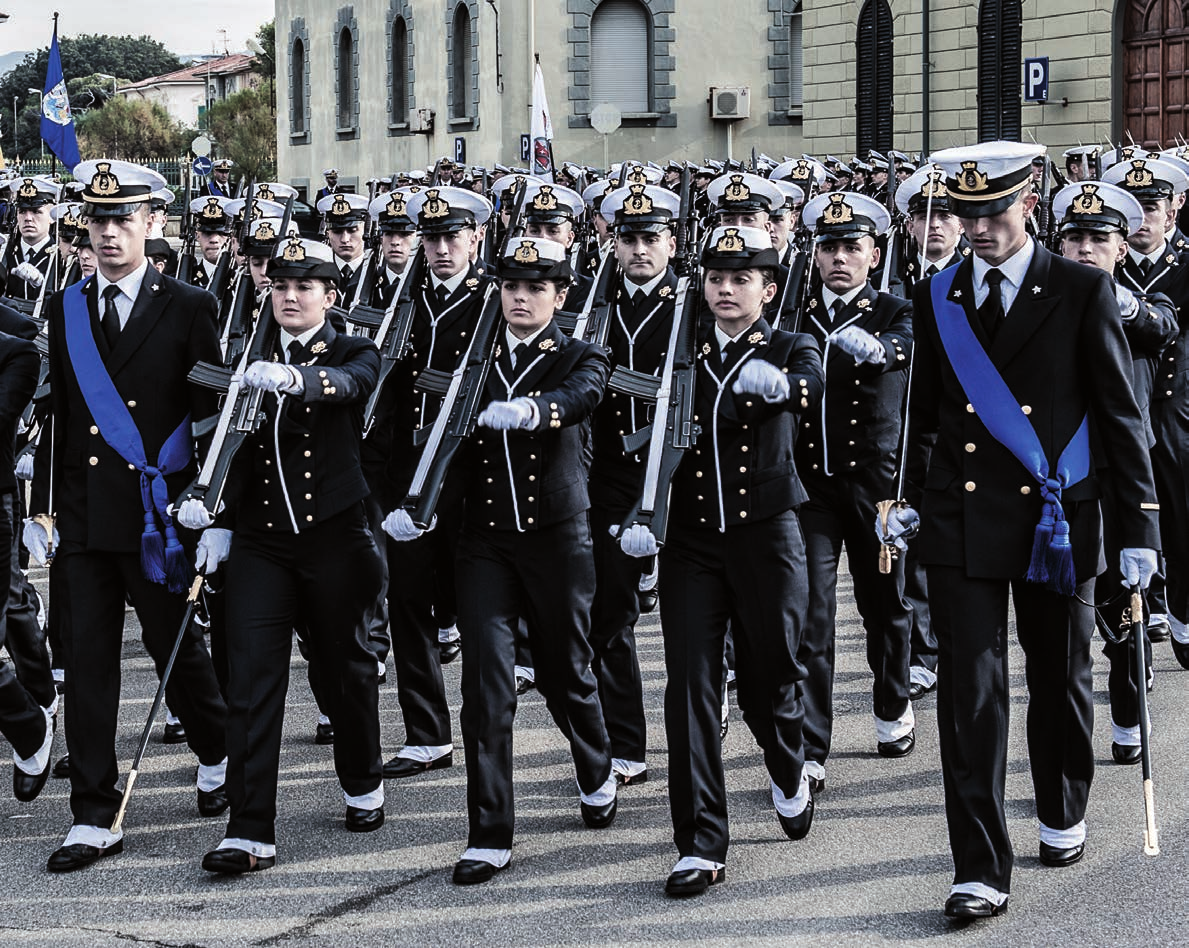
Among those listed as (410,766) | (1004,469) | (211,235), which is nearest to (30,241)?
(211,235)

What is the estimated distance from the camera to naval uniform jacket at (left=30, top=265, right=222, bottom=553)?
7117mm

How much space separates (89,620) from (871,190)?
432 inches

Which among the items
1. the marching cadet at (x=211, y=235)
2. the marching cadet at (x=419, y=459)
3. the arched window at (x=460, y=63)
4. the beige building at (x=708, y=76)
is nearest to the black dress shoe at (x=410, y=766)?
the marching cadet at (x=419, y=459)

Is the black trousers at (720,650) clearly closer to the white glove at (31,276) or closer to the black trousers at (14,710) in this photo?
the black trousers at (14,710)

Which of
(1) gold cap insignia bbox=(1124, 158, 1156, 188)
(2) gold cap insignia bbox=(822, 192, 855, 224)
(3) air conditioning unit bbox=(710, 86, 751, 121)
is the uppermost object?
(3) air conditioning unit bbox=(710, 86, 751, 121)

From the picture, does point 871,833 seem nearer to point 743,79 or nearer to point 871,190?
point 871,190

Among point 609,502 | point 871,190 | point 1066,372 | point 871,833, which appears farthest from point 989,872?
point 871,190

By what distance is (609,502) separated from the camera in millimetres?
8070

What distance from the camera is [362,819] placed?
23.7 ft

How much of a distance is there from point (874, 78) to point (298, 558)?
24016 mm

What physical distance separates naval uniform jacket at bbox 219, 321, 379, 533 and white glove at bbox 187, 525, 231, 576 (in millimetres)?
79

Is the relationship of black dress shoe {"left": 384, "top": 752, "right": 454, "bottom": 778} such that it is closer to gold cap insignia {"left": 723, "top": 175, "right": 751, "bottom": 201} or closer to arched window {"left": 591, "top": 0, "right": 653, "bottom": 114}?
gold cap insignia {"left": 723, "top": 175, "right": 751, "bottom": 201}

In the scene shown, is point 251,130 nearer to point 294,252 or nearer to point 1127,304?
point 1127,304

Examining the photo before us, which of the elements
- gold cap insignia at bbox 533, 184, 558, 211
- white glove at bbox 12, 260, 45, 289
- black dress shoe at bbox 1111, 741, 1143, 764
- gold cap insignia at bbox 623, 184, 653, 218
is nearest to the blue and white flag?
white glove at bbox 12, 260, 45, 289
